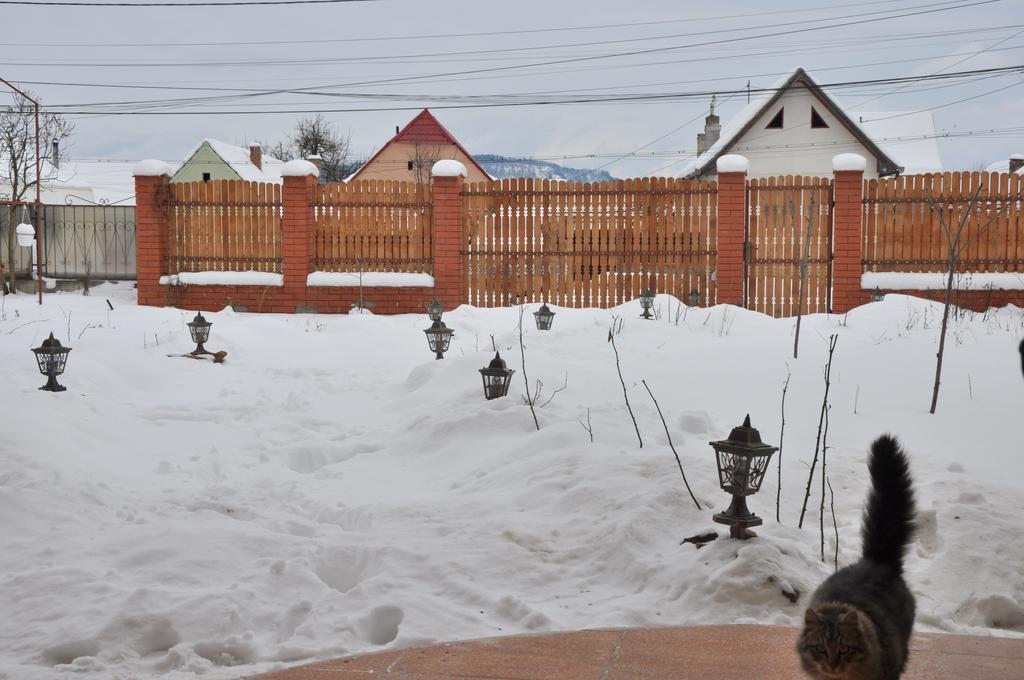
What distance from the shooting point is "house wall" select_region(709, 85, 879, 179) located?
29656 millimetres

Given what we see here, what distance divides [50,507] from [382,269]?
10001 mm

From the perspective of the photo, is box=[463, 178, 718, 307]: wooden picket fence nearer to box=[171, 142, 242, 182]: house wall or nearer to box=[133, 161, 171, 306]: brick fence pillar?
box=[133, 161, 171, 306]: brick fence pillar

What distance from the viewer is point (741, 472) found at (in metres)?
3.98

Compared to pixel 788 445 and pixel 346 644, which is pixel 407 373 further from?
pixel 346 644

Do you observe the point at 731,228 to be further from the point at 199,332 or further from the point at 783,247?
the point at 199,332

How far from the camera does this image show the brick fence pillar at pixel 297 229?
14125mm

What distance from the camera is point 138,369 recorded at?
8438 millimetres

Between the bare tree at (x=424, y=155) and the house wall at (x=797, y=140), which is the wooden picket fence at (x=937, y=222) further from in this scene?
the bare tree at (x=424, y=155)

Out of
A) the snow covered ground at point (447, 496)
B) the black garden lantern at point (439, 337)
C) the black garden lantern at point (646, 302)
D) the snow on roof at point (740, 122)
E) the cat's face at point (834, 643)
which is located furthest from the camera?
the snow on roof at point (740, 122)

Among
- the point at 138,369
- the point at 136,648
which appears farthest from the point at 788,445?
Result: the point at 138,369

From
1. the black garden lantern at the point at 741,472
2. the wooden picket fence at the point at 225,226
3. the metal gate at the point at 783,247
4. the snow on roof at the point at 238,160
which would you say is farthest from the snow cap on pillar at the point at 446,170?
the snow on roof at the point at 238,160

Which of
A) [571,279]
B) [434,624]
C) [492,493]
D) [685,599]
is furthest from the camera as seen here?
[571,279]

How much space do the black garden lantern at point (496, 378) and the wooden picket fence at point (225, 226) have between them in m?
8.61

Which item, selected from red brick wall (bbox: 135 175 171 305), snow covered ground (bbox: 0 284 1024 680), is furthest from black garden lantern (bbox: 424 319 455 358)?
red brick wall (bbox: 135 175 171 305)
